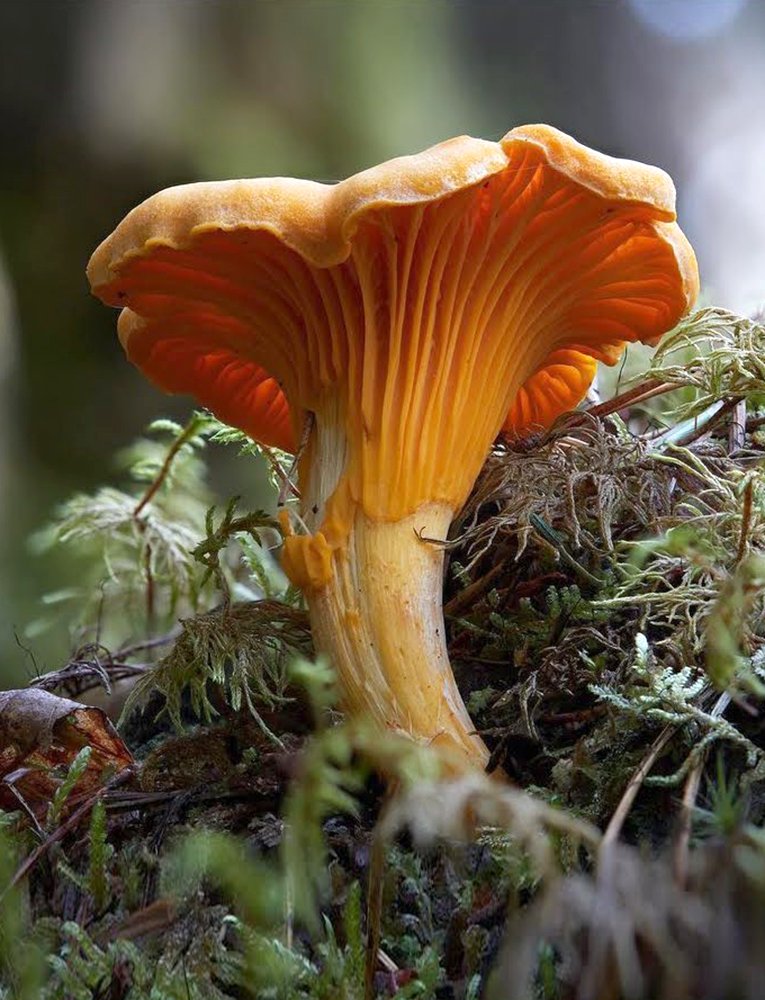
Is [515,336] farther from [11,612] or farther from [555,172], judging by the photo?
[11,612]

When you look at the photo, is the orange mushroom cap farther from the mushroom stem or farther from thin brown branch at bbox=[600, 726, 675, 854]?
thin brown branch at bbox=[600, 726, 675, 854]

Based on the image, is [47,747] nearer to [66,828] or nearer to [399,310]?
[66,828]

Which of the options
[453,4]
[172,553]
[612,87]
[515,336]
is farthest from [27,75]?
[515,336]

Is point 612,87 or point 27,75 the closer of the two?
point 27,75

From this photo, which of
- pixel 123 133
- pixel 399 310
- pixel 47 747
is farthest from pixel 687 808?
pixel 123 133

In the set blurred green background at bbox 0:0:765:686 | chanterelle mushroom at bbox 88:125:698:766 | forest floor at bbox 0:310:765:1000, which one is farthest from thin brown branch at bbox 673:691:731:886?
blurred green background at bbox 0:0:765:686

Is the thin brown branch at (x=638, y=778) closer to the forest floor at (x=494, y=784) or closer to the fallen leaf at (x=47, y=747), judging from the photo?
the forest floor at (x=494, y=784)
